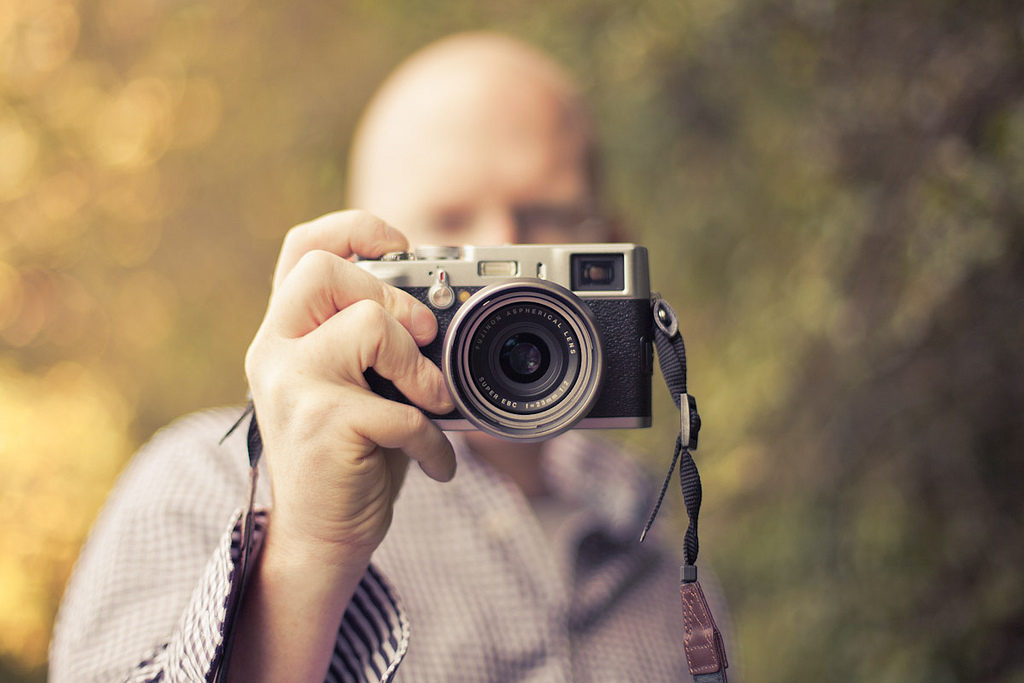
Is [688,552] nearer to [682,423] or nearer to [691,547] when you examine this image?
[691,547]

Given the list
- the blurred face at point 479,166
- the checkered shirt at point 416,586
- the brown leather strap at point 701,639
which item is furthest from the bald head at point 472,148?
the brown leather strap at point 701,639

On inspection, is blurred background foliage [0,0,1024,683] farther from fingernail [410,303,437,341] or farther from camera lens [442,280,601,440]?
fingernail [410,303,437,341]

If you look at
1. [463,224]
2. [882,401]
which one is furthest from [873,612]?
[463,224]

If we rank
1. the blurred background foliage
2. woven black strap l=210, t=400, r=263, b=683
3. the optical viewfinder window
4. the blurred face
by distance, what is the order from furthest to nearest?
1. the blurred background foliage
2. the blurred face
3. the optical viewfinder window
4. woven black strap l=210, t=400, r=263, b=683

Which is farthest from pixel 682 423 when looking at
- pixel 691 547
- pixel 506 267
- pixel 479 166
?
pixel 479 166

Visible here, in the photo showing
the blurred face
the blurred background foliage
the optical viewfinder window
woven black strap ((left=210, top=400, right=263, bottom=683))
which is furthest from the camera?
the blurred background foliage

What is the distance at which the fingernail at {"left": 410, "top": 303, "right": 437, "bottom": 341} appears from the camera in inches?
30.5

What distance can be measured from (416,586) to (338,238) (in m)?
0.46

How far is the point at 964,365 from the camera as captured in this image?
142cm

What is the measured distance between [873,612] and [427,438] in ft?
3.87

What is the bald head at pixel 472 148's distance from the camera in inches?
48.7

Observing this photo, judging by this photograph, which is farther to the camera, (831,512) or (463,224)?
(831,512)

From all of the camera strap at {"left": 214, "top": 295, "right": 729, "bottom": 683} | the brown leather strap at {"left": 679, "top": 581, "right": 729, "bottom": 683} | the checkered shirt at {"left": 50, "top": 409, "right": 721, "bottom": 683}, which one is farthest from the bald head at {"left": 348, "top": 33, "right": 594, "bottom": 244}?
the brown leather strap at {"left": 679, "top": 581, "right": 729, "bottom": 683}

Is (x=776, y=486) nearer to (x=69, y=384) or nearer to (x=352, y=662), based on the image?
(x=352, y=662)
